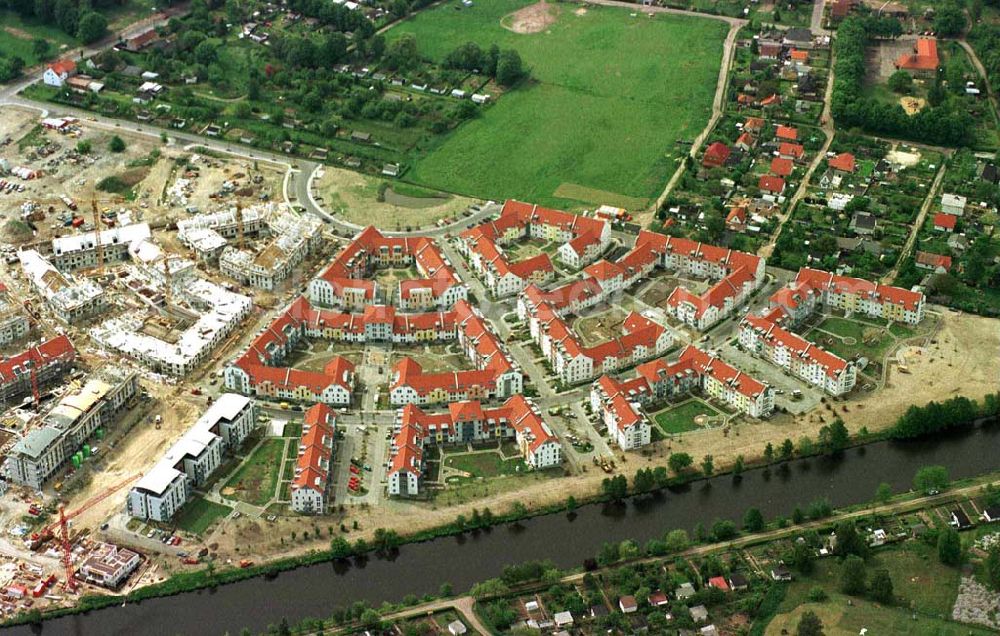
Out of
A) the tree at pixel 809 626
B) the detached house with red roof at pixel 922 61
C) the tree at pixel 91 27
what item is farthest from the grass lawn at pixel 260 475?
the detached house with red roof at pixel 922 61

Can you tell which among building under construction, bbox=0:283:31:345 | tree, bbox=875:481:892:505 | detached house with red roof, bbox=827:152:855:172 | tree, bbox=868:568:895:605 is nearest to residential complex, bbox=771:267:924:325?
tree, bbox=875:481:892:505

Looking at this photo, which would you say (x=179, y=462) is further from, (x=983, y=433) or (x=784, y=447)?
(x=983, y=433)

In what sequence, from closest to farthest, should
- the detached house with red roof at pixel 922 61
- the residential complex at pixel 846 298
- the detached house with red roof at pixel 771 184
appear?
1. the residential complex at pixel 846 298
2. the detached house with red roof at pixel 771 184
3. the detached house with red roof at pixel 922 61

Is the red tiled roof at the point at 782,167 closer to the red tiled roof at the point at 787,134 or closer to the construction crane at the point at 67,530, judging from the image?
the red tiled roof at the point at 787,134

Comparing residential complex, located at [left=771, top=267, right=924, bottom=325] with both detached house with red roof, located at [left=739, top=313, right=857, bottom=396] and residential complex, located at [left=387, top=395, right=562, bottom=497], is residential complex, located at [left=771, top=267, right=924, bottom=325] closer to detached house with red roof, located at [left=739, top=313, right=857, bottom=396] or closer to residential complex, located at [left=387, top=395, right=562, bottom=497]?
detached house with red roof, located at [left=739, top=313, right=857, bottom=396]

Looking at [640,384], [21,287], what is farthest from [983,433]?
[21,287]

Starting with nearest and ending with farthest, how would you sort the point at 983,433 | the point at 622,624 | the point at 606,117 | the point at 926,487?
the point at 622,624 < the point at 926,487 < the point at 983,433 < the point at 606,117

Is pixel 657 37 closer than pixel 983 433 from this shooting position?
No
